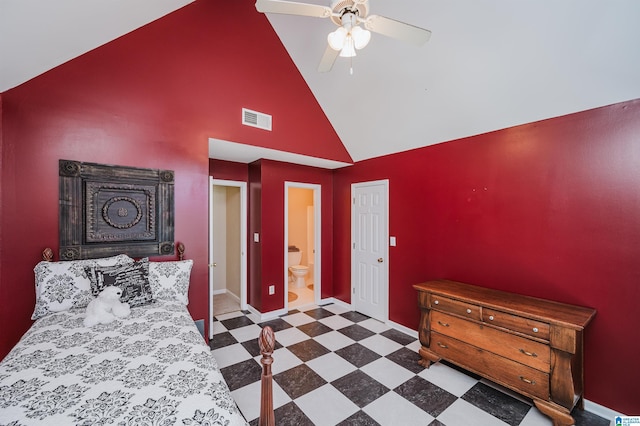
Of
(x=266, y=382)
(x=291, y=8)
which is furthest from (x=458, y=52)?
(x=266, y=382)

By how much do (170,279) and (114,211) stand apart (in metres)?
0.81

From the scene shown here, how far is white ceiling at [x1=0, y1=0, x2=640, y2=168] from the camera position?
169cm

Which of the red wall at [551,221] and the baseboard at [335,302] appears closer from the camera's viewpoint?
the red wall at [551,221]

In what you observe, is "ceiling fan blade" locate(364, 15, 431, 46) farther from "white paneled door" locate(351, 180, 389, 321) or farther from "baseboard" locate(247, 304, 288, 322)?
"baseboard" locate(247, 304, 288, 322)

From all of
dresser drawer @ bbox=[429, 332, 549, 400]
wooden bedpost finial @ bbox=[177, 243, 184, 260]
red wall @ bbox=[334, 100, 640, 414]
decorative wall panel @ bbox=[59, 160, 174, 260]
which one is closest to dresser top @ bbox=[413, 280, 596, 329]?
red wall @ bbox=[334, 100, 640, 414]

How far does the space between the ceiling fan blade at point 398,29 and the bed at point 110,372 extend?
1.85 m

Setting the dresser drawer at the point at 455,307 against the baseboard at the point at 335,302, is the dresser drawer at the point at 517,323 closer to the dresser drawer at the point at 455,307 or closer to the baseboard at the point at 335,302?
the dresser drawer at the point at 455,307

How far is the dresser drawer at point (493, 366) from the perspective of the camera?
199cm

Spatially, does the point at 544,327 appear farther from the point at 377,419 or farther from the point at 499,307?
the point at 377,419

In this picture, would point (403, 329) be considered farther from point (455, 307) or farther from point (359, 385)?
point (359, 385)

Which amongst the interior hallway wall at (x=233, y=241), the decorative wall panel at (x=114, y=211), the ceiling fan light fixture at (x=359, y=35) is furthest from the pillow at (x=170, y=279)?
the ceiling fan light fixture at (x=359, y=35)

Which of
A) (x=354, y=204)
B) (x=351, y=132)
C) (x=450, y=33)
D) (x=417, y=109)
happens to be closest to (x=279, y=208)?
(x=354, y=204)

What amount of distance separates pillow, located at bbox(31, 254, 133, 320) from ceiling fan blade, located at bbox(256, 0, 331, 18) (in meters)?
2.33

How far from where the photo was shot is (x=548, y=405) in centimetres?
192
